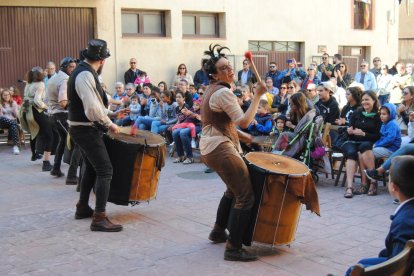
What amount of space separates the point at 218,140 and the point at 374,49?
18.0 meters

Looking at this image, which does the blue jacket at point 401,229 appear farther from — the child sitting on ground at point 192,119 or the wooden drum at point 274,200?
the child sitting on ground at point 192,119

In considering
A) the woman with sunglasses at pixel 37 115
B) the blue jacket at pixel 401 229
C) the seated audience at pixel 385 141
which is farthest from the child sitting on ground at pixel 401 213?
the woman with sunglasses at pixel 37 115

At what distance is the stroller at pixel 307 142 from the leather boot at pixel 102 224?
9.92 ft

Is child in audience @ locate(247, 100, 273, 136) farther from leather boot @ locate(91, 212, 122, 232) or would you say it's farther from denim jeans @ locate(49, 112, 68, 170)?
leather boot @ locate(91, 212, 122, 232)

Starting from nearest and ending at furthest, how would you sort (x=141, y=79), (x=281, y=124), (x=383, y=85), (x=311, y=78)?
(x=281, y=124), (x=311, y=78), (x=383, y=85), (x=141, y=79)

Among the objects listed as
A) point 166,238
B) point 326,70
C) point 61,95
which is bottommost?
point 166,238

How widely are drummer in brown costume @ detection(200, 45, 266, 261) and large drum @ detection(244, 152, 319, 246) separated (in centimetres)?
9

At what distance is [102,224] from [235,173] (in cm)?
177

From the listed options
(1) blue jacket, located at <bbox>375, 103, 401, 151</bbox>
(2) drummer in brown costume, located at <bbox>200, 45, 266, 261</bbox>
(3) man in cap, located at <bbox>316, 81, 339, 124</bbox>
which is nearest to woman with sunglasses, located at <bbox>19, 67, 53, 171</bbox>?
(3) man in cap, located at <bbox>316, 81, 339, 124</bbox>

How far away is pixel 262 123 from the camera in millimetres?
9508

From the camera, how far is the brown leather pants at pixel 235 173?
5008 millimetres

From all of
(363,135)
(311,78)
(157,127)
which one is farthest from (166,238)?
(311,78)

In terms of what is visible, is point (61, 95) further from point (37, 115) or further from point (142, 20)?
point (142, 20)

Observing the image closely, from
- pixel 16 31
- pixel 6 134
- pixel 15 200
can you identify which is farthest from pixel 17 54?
pixel 15 200
